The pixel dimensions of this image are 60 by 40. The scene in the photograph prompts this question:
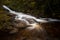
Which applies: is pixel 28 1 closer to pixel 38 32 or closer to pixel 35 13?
pixel 35 13

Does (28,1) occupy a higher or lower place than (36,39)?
higher

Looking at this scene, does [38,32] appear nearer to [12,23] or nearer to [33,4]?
[12,23]

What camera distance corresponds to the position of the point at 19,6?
1069 centimetres

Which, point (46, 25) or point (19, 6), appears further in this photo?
point (19, 6)

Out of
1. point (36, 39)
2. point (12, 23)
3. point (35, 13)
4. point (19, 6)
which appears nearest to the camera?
point (36, 39)

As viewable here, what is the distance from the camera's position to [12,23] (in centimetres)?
834

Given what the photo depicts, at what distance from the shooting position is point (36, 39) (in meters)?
7.11

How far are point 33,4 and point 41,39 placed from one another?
364 cm

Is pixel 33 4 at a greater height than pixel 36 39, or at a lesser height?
greater

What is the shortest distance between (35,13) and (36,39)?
3.15m

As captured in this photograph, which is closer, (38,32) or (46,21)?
(38,32)

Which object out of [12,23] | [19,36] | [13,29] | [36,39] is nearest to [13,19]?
[12,23]

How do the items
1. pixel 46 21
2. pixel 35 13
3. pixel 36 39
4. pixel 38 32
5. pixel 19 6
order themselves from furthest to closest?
pixel 19 6
pixel 35 13
pixel 46 21
pixel 38 32
pixel 36 39

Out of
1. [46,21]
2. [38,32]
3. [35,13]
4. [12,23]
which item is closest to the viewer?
[38,32]
